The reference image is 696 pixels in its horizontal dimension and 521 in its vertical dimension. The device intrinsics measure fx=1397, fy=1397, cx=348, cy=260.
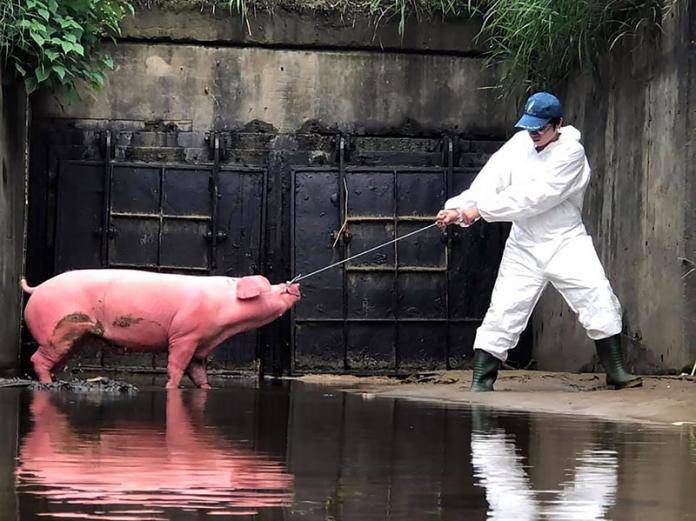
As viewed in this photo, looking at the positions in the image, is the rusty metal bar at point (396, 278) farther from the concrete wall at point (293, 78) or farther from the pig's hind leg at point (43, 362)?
the pig's hind leg at point (43, 362)

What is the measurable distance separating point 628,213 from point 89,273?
368 cm

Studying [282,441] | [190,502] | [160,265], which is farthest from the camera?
[160,265]

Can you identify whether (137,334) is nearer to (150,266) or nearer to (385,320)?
(150,266)

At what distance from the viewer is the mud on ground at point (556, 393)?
684 cm

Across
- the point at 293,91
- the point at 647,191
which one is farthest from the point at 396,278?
the point at 647,191

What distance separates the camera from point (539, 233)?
8.64 metres

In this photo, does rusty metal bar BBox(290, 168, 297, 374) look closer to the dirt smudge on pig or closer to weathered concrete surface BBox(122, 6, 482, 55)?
weathered concrete surface BBox(122, 6, 482, 55)

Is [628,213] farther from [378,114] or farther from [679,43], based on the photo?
[378,114]

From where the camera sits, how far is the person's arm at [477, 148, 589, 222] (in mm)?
8398

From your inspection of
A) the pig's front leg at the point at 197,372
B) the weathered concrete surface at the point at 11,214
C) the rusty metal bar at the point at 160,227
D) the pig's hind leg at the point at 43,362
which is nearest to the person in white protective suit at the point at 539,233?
the pig's front leg at the point at 197,372

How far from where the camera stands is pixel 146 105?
1166cm

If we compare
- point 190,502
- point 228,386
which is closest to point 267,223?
point 228,386

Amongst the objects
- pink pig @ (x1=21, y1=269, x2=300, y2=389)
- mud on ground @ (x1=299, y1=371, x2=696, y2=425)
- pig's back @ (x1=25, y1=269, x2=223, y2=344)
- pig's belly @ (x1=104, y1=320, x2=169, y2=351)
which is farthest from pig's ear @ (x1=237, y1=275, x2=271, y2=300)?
mud on ground @ (x1=299, y1=371, x2=696, y2=425)

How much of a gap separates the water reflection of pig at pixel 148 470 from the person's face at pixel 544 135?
12.2 feet
